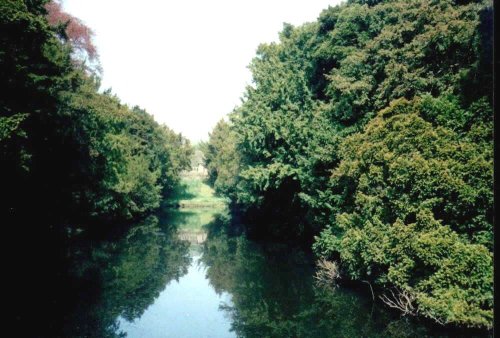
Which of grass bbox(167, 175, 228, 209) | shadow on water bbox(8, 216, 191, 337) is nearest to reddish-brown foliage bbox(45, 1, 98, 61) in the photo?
shadow on water bbox(8, 216, 191, 337)

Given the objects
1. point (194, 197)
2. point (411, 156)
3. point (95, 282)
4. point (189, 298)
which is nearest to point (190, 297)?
point (189, 298)

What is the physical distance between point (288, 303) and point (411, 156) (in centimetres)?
919

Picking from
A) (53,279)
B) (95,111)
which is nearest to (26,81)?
(95,111)

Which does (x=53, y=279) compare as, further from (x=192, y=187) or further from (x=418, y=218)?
(x=192, y=187)

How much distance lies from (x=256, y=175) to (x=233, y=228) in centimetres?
1843

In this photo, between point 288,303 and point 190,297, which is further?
point 190,297

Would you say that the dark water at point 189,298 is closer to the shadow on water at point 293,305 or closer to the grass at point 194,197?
the shadow on water at point 293,305

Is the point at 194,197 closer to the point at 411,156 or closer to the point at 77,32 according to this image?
the point at 77,32

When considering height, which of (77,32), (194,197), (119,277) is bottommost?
(194,197)

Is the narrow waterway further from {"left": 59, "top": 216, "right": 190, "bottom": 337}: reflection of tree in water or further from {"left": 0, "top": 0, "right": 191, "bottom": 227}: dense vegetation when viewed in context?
{"left": 0, "top": 0, "right": 191, "bottom": 227}: dense vegetation

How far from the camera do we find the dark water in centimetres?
1614

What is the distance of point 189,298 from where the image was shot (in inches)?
842

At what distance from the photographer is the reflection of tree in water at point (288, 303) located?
1616 centimetres

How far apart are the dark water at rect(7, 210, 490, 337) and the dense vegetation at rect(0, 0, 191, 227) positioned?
4.38m
